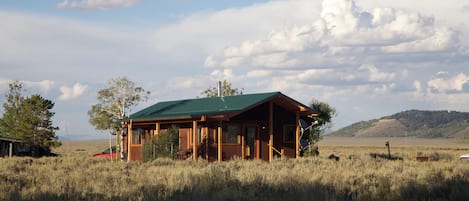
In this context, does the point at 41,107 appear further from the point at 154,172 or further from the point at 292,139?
the point at 154,172

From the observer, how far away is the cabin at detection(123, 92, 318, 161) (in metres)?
32.2

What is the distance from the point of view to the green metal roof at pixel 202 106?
3203cm

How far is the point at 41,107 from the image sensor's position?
46469 millimetres

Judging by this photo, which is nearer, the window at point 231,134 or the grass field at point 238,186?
the grass field at point 238,186

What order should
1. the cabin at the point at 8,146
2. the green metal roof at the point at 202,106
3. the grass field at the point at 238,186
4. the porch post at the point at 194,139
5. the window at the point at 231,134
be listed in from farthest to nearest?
the cabin at the point at 8,146
the window at the point at 231,134
the green metal roof at the point at 202,106
the porch post at the point at 194,139
the grass field at the point at 238,186

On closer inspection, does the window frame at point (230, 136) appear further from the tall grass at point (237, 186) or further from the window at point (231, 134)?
the tall grass at point (237, 186)

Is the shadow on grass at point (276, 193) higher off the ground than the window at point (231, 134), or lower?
lower

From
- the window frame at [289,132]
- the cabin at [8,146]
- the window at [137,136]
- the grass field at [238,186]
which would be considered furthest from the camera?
the cabin at [8,146]

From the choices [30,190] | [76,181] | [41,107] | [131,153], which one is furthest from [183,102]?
[30,190]

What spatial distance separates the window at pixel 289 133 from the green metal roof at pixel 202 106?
285 centimetres

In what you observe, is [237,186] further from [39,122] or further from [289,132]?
[39,122]

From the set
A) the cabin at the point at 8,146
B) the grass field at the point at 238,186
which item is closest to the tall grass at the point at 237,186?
the grass field at the point at 238,186

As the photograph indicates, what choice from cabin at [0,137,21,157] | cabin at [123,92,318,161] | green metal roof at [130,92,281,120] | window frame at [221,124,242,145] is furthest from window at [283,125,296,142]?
cabin at [0,137,21,157]

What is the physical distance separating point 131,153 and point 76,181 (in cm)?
1858
